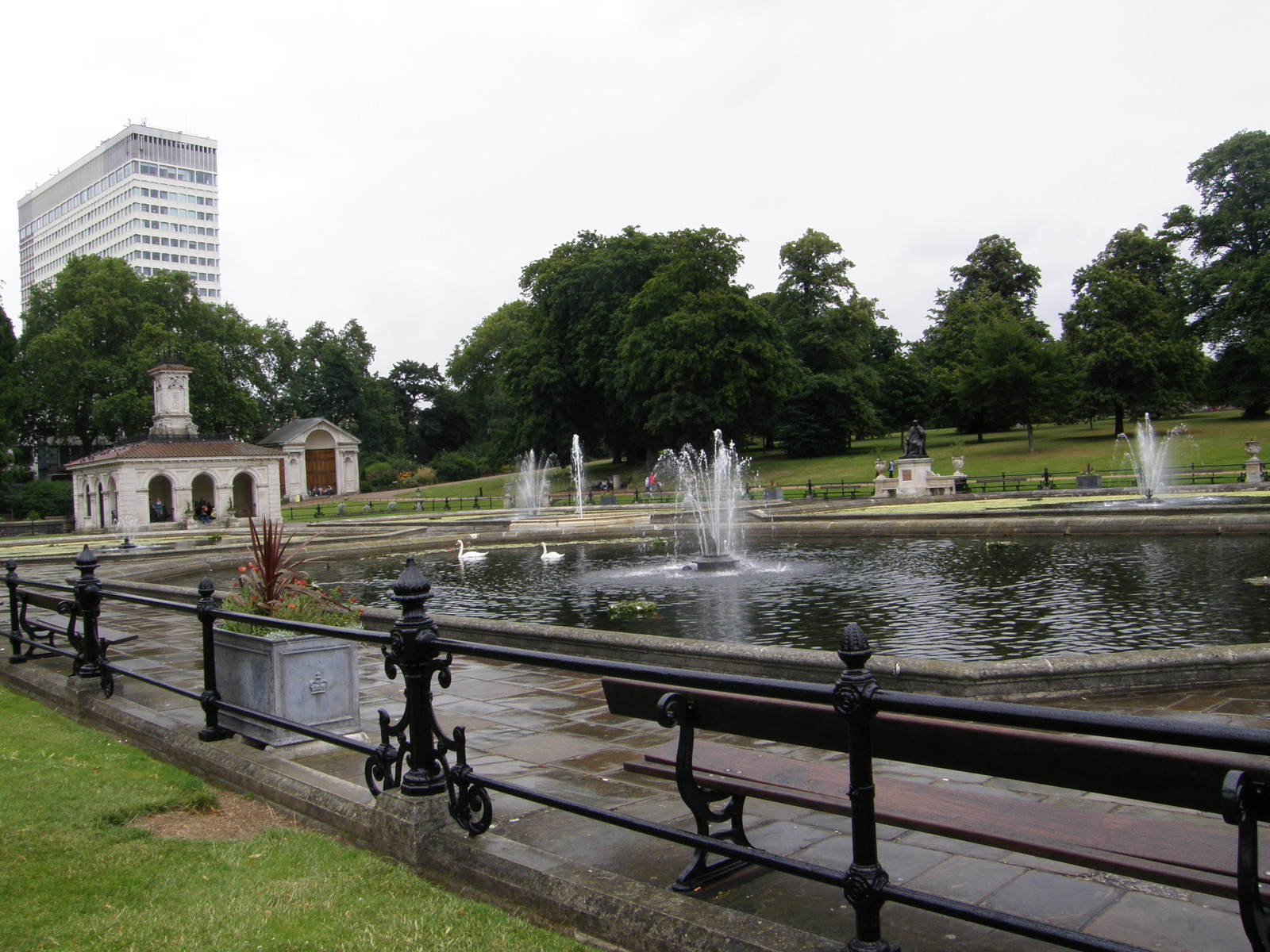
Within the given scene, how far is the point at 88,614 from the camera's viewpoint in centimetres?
745

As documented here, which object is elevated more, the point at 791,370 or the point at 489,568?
the point at 791,370

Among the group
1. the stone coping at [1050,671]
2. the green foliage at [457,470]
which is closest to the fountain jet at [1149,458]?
the stone coping at [1050,671]

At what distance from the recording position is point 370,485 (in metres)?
72.2

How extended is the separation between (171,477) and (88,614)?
1699 inches

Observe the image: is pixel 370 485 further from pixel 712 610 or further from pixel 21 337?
pixel 712 610

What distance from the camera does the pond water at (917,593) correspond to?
1078 centimetres

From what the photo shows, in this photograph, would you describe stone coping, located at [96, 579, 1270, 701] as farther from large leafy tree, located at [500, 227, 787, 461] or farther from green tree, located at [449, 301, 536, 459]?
green tree, located at [449, 301, 536, 459]

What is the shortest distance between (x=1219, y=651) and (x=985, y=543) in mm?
13427

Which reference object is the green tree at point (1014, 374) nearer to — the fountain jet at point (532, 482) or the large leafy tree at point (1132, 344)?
the large leafy tree at point (1132, 344)

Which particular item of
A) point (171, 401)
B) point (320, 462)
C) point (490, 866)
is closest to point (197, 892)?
point (490, 866)

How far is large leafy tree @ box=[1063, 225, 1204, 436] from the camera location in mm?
49219

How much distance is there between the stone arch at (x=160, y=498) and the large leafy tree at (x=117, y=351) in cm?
694

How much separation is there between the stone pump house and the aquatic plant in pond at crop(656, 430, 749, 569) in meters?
19.6

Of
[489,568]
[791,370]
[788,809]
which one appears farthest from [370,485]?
[788,809]
